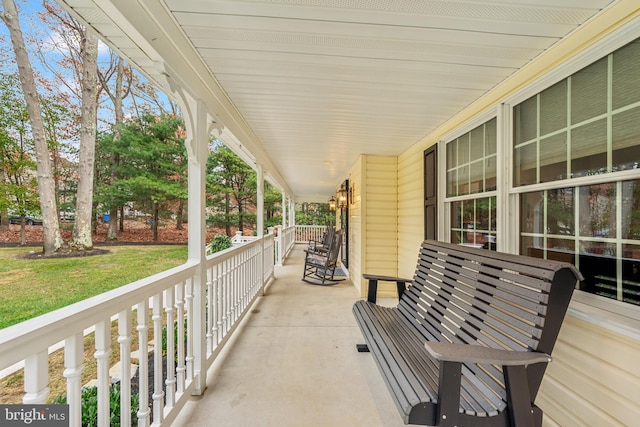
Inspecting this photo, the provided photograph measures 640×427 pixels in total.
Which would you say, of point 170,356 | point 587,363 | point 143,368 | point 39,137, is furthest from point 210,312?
point 587,363

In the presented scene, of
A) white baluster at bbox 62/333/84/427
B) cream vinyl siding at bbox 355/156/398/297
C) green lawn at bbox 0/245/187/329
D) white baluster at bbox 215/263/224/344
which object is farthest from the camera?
cream vinyl siding at bbox 355/156/398/297

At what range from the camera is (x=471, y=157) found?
2.61m

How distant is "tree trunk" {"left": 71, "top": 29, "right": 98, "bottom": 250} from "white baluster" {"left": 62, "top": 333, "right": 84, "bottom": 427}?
3.13 feet

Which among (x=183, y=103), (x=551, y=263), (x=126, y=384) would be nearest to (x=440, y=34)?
(x=551, y=263)

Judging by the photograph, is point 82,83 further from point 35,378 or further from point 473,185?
point 473,185

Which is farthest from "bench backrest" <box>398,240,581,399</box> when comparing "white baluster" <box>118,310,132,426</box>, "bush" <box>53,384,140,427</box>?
"bush" <box>53,384,140,427</box>

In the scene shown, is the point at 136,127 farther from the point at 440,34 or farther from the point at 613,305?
the point at 613,305

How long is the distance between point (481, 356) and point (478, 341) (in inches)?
20.0

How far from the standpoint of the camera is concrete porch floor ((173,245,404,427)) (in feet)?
5.44

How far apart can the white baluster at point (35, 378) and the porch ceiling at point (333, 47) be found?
1374 mm

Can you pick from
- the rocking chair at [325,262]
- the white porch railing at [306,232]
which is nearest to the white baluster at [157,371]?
the rocking chair at [325,262]

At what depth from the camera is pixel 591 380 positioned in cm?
136

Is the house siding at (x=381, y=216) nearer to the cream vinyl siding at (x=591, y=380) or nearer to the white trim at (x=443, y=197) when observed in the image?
the white trim at (x=443, y=197)

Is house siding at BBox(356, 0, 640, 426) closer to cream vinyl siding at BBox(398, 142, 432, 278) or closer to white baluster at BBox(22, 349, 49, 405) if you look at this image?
cream vinyl siding at BBox(398, 142, 432, 278)
